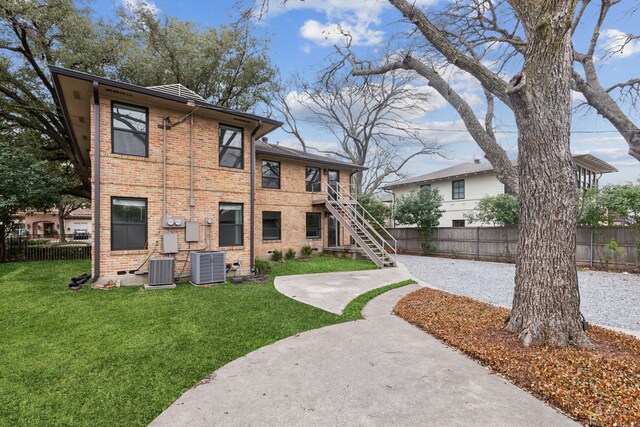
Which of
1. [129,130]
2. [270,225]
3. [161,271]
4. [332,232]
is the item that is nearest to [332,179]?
[332,232]

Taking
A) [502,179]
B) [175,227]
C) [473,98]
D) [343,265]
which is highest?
[473,98]

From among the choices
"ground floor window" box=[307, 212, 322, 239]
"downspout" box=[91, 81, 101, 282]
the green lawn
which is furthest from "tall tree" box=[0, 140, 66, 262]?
"ground floor window" box=[307, 212, 322, 239]

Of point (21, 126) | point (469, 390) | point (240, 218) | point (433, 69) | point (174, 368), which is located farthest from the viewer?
point (21, 126)

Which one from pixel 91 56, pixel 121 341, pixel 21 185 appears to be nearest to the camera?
pixel 121 341

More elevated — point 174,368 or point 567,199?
point 567,199

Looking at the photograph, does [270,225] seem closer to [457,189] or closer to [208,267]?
[208,267]

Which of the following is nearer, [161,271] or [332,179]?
[161,271]

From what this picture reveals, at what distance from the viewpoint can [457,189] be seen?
69.1ft

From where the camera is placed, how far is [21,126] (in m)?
13.9

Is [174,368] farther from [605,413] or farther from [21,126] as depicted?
[21,126]

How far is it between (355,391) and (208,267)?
6.31m

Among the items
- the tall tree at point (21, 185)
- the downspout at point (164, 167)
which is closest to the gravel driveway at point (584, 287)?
the downspout at point (164, 167)

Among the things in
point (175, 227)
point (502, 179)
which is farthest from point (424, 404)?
point (175, 227)

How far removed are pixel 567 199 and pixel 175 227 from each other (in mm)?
8646
